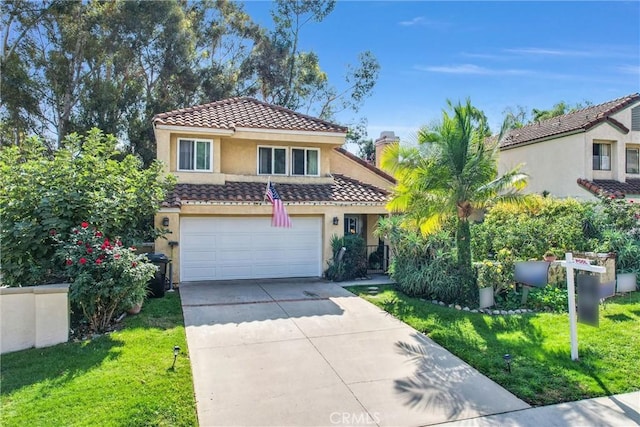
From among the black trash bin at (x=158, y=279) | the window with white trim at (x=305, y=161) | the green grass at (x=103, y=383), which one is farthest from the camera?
the window with white trim at (x=305, y=161)

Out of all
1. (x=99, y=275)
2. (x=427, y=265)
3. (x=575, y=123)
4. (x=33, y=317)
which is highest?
(x=575, y=123)

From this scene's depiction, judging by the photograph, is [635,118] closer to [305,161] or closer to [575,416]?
[305,161]

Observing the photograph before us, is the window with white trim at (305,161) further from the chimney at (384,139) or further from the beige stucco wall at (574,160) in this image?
the beige stucco wall at (574,160)

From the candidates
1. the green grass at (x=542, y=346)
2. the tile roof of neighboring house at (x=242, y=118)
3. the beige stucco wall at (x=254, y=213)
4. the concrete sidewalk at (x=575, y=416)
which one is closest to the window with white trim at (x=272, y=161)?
the tile roof of neighboring house at (x=242, y=118)

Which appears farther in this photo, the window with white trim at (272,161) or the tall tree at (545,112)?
the tall tree at (545,112)

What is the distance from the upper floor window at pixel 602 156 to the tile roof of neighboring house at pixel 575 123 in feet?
4.30

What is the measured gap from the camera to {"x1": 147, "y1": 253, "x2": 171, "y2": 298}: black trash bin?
12258mm

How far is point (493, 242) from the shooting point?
14328mm

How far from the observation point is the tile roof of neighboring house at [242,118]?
632 inches

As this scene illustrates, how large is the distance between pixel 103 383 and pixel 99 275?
310 cm

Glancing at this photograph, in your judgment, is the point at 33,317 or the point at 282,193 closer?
the point at 33,317

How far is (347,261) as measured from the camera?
16.0 m

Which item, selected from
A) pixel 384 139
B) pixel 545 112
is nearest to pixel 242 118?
pixel 384 139

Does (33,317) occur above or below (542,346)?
above
